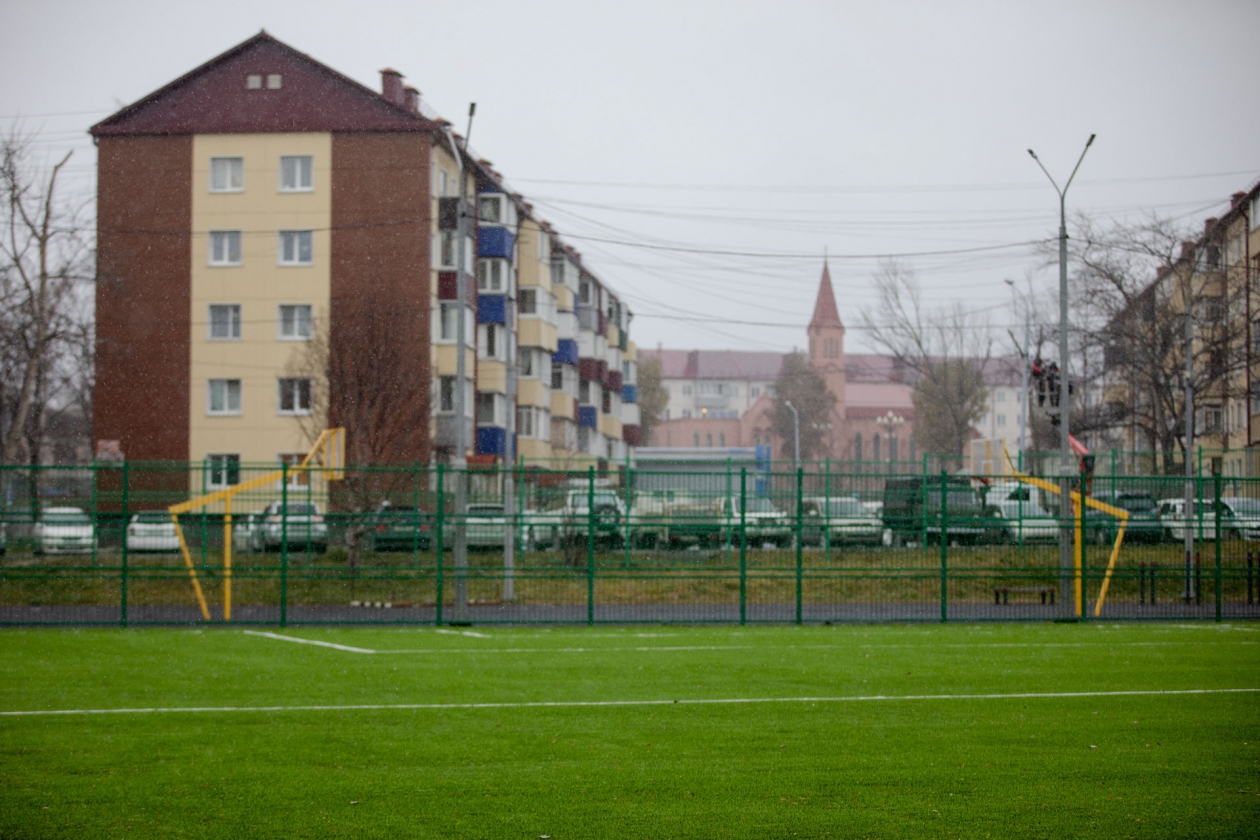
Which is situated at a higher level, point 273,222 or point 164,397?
point 273,222

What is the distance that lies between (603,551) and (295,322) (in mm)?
25804

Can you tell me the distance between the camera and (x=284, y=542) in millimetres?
21172

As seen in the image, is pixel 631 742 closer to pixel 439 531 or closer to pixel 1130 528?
pixel 439 531

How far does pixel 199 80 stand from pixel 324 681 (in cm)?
3616

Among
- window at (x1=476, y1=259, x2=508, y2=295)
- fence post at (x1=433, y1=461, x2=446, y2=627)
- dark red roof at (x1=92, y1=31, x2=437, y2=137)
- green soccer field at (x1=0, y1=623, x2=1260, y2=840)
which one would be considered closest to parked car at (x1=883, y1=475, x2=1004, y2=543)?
green soccer field at (x1=0, y1=623, x2=1260, y2=840)

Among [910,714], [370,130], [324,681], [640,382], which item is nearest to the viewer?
[910,714]

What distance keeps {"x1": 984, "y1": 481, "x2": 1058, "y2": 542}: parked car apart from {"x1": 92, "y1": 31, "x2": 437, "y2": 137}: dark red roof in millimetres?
27002

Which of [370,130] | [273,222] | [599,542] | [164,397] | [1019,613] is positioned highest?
[370,130]

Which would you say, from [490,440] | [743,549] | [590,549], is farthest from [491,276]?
[743,549]

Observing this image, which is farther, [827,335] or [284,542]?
[827,335]

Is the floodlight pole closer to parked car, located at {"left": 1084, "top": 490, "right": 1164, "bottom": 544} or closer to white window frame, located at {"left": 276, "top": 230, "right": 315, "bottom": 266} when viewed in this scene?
parked car, located at {"left": 1084, "top": 490, "right": 1164, "bottom": 544}

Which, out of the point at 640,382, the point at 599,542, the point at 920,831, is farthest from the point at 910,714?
the point at 640,382

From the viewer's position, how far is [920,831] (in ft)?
22.8

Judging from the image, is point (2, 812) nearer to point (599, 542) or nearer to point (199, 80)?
point (599, 542)
